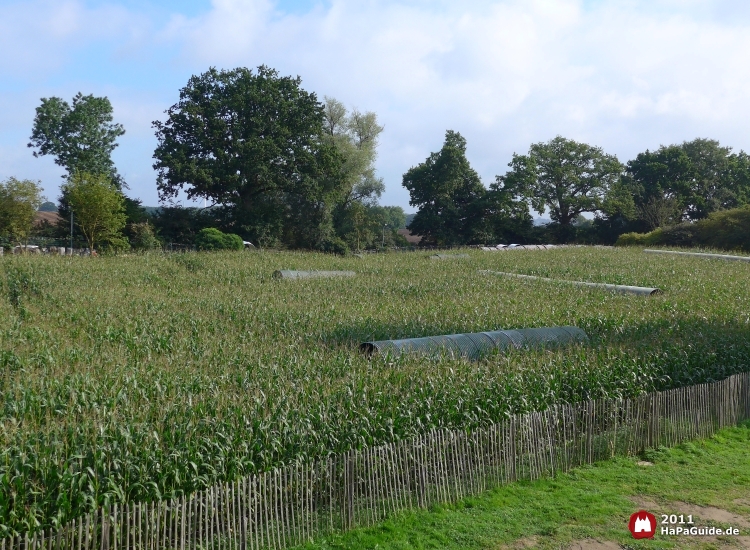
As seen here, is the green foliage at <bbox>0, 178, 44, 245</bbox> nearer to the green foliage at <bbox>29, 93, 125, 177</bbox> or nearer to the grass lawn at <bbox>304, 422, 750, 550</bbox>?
the green foliage at <bbox>29, 93, 125, 177</bbox>

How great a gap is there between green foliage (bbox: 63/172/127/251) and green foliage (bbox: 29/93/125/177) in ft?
44.9

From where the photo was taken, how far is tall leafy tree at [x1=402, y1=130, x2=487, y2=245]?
56.2 m

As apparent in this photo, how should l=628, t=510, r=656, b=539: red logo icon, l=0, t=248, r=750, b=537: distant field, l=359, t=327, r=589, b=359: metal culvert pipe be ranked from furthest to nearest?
1. l=359, t=327, r=589, b=359: metal culvert pipe
2. l=628, t=510, r=656, b=539: red logo icon
3. l=0, t=248, r=750, b=537: distant field

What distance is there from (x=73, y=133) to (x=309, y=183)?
1959cm

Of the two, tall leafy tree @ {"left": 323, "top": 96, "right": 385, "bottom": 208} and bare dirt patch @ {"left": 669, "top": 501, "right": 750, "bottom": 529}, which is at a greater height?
tall leafy tree @ {"left": 323, "top": 96, "right": 385, "bottom": 208}

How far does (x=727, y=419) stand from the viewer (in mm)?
10750

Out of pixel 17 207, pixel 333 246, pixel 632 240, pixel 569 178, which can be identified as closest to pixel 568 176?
pixel 569 178

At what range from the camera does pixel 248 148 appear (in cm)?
4125

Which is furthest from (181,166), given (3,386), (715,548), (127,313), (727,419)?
(715,548)

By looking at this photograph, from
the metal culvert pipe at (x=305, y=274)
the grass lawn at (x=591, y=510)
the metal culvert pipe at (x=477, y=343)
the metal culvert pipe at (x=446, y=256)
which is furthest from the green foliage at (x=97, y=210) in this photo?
the grass lawn at (x=591, y=510)

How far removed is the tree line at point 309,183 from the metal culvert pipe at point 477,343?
2711 cm

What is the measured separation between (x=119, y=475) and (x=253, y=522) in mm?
1261

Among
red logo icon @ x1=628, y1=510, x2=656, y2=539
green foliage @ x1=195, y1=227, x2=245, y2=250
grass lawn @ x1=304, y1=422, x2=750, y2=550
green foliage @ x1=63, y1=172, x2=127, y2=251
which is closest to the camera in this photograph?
grass lawn @ x1=304, y1=422, x2=750, y2=550

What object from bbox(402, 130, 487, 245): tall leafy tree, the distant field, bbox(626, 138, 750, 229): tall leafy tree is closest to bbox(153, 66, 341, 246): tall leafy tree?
bbox(402, 130, 487, 245): tall leafy tree
